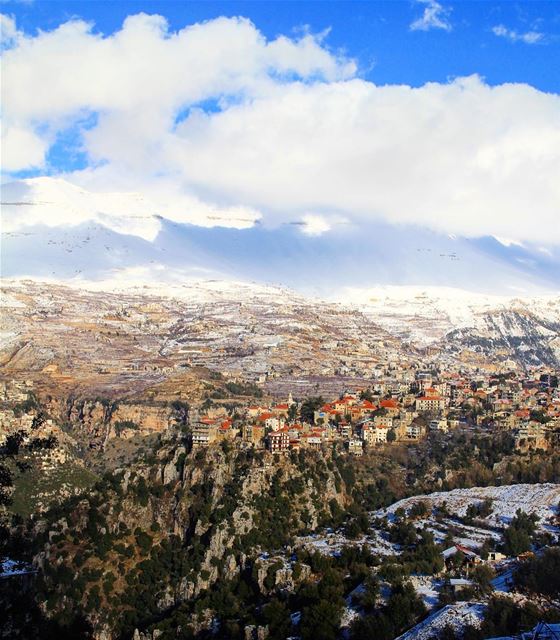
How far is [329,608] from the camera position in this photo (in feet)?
95.7

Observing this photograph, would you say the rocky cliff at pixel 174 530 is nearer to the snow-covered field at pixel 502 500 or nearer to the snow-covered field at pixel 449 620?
the snow-covered field at pixel 502 500

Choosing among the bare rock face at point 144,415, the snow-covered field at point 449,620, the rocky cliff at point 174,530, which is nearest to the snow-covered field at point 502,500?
the rocky cliff at point 174,530

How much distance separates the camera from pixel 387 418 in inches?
2367

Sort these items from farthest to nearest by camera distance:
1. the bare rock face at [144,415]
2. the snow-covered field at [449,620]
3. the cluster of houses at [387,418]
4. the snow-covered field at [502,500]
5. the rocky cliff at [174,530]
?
the bare rock face at [144,415] < the cluster of houses at [387,418] < the snow-covered field at [502,500] < the rocky cliff at [174,530] < the snow-covered field at [449,620]

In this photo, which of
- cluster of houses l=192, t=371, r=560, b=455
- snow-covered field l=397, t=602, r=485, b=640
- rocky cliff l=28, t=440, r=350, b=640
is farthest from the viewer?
cluster of houses l=192, t=371, r=560, b=455

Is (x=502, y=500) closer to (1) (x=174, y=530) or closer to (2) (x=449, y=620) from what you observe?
(1) (x=174, y=530)

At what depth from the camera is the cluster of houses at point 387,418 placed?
5103 centimetres

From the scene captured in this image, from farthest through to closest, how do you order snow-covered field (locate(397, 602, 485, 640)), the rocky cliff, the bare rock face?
the bare rock face, the rocky cliff, snow-covered field (locate(397, 602, 485, 640))

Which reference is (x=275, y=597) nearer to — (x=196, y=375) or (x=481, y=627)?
(x=481, y=627)

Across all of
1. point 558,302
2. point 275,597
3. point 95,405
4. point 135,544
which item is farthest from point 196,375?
point 558,302

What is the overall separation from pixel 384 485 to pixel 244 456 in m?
8.74

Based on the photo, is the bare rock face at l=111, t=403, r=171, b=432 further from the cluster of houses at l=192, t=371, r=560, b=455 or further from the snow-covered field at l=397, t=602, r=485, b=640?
the snow-covered field at l=397, t=602, r=485, b=640

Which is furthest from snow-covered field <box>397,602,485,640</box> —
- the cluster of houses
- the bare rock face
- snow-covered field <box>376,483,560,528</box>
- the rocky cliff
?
the bare rock face

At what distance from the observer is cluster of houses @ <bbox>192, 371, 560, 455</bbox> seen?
167ft
